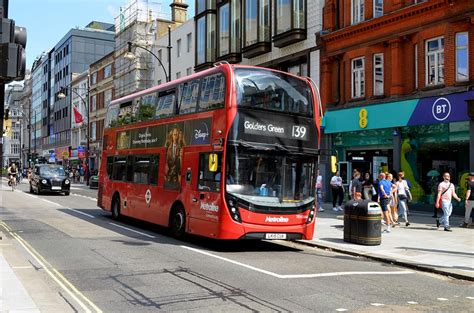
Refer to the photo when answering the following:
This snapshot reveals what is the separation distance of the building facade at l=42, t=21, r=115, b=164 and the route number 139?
67.0 metres

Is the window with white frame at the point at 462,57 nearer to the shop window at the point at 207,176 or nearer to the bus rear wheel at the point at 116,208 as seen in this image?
the shop window at the point at 207,176

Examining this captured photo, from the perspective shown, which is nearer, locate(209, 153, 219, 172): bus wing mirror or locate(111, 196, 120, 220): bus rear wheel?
locate(209, 153, 219, 172): bus wing mirror

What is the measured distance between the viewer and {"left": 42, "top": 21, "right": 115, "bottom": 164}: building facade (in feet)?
259

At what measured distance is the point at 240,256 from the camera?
11438 millimetres

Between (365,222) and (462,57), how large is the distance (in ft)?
32.6

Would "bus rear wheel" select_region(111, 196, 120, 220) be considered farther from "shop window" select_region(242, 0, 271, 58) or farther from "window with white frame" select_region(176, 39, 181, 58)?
A: "window with white frame" select_region(176, 39, 181, 58)

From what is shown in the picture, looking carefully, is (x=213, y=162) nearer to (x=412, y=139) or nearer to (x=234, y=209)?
(x=234, y=209)

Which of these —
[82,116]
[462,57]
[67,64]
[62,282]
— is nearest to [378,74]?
[462,57]

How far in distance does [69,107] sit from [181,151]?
70.8 meters

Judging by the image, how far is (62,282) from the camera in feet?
27.3

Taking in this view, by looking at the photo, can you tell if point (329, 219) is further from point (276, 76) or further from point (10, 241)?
point (10, 241)

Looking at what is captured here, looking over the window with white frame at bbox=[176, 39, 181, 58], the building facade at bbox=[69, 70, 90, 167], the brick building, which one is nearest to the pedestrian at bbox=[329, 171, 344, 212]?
the brick building

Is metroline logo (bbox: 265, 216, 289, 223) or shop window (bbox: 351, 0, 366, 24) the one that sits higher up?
shop window (bbox: 351, 0, 366, 24)

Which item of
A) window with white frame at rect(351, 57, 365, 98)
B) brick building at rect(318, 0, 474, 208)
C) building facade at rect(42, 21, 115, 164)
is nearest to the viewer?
brick building at rect(318, 0, 474, 208)
